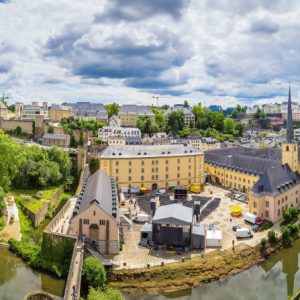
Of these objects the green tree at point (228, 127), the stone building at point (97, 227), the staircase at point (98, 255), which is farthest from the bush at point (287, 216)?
the green tree at point (228, 127)

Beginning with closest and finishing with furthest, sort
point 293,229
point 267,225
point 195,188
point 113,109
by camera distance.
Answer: point 293,229, point 267,225, point 195,188, point 113,109

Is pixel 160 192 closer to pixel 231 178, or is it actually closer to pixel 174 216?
pixel 231 178

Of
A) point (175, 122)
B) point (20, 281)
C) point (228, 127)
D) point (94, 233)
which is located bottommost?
point (20, 281)

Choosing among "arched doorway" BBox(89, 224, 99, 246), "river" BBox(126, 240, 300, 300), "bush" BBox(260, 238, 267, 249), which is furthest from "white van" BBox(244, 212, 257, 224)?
"arched doorway" BBox(89, 224, 99, 246)

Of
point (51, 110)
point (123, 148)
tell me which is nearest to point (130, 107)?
point (51, 110)

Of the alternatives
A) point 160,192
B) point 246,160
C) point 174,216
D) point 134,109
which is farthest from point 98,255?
point 134,109

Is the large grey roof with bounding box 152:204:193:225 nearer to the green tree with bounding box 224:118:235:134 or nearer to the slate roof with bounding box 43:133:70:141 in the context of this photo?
the slate roof with bounding box 43:133:70:141

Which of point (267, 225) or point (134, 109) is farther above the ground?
point (134, 109)
